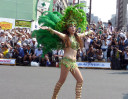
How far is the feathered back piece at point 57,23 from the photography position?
5199mm

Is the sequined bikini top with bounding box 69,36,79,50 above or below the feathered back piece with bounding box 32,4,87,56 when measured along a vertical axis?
below

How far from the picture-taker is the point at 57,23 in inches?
208

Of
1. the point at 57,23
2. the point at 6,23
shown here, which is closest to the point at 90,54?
the point at 57,23

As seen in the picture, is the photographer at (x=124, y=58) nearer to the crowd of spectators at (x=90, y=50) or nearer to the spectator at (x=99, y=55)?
the crowd of spectators at (x=90, y=50)

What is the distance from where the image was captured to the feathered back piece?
5.20 metres

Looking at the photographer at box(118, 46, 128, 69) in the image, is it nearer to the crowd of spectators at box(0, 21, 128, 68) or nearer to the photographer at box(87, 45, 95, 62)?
the crowd of spectators at box(0, 21, 128, 68)

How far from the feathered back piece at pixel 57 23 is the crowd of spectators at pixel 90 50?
7790 mm

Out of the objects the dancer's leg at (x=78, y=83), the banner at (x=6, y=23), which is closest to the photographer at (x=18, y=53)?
the banner at (x=6, y=23)

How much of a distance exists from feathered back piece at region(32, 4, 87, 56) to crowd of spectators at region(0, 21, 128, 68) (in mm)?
7790

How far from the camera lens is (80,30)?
17.7 ft

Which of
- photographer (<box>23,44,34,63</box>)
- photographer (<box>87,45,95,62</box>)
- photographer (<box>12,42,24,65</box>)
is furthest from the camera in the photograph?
photographer (<box>12,42,24,65</box>)

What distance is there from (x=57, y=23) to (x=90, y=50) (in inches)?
351

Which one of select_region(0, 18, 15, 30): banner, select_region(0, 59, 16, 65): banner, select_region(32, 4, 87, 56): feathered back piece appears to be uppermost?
select_region(0, 18, 15, 30): banner

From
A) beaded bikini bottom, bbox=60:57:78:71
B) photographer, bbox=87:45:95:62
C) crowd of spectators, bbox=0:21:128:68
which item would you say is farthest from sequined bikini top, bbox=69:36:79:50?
photographer, bbox=87:45:95:62
